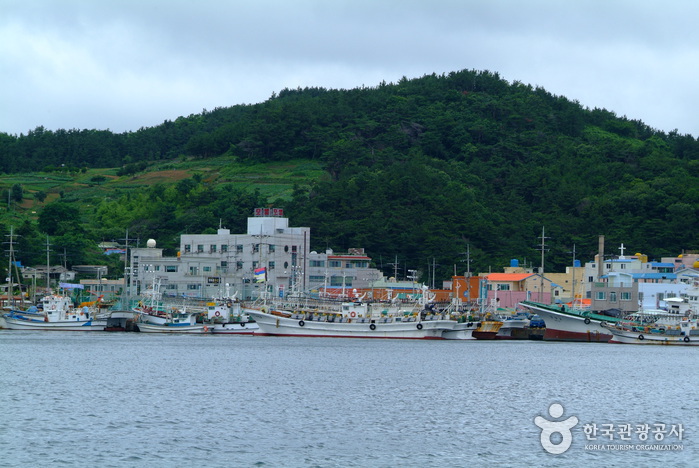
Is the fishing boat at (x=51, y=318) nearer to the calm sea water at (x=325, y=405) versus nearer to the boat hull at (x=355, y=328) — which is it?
the boat hull at (x=355, y=328)


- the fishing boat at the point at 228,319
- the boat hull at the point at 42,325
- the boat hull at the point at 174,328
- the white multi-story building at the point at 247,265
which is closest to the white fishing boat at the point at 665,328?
the fishing boat at the point at 228,319

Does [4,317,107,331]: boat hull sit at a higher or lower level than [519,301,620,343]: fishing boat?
lower

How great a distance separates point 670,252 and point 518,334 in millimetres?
52350

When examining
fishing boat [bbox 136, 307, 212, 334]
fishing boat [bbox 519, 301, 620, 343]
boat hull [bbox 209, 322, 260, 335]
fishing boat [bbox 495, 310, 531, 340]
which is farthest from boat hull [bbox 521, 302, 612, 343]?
fishing boat [bbox 136, 307, 212, 334]

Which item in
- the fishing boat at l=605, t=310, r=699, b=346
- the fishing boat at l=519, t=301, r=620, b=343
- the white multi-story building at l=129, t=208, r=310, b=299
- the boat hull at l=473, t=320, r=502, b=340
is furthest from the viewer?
the white multi-story building at l=129, t=208, r=310, b=299

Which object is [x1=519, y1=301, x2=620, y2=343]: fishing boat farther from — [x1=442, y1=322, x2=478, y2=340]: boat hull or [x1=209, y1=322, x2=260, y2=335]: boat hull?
[x1=209, y1=322, x2=260, y2=335]: boat hull

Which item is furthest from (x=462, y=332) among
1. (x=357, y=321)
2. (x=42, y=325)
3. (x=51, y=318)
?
(x=42, y=325)

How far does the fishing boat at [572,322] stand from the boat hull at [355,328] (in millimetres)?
8757

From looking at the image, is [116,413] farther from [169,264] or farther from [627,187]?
[627,187]

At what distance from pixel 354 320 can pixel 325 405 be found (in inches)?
2192

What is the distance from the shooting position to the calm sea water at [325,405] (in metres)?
39.3

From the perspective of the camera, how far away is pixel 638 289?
11656 centimetres

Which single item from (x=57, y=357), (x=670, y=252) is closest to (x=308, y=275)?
(x=670, y=252)

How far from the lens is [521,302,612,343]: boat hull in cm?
10506
